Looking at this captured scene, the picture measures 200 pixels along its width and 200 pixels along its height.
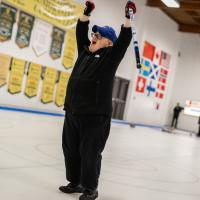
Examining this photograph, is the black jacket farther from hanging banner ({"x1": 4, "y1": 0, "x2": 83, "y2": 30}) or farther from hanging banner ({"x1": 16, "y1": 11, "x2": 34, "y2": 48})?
hanging banner ({"x1": 16, "y1": 11, "x2": 34, "y2": 48})

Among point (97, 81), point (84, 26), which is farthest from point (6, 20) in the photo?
point (97, 81)

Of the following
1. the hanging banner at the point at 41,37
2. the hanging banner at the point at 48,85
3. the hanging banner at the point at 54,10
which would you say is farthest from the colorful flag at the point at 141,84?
the hanging banner at the point at 41,37

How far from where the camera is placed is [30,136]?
6.23 meters

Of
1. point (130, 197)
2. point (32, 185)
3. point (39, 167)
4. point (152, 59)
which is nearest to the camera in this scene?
point (32, 185)

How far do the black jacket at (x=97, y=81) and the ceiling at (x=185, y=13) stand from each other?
14552 millimetres

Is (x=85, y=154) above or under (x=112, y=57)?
under

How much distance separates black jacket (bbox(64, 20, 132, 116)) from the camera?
117 inches

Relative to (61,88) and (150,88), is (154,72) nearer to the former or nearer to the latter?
(150,88)

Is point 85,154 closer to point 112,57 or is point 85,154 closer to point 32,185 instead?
point 32,185

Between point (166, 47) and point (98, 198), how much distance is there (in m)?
18.1

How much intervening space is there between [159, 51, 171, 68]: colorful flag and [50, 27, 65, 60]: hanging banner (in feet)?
28.6

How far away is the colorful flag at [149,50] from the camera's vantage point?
60.2ft

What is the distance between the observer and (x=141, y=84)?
18609 mm

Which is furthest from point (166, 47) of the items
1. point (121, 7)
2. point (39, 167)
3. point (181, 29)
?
point (39, 167)
